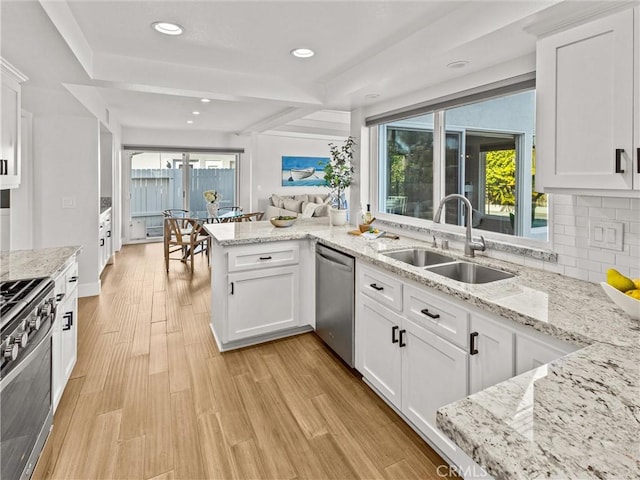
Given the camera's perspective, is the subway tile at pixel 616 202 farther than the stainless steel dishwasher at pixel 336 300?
No

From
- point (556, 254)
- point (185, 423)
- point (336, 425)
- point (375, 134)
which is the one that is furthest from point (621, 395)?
point (375, 134)

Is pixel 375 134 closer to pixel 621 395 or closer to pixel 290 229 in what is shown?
pixel 290 229

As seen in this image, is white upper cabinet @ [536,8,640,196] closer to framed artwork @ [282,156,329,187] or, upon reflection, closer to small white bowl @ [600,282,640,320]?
small white bowl @ [600,282,640,320]

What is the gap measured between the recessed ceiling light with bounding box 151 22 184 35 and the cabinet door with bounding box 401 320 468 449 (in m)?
2.35

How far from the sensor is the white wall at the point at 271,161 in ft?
27.2

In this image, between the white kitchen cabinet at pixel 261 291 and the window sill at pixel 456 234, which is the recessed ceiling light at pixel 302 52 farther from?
the window sill at pixel 456 234

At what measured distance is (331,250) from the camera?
2.78 metres

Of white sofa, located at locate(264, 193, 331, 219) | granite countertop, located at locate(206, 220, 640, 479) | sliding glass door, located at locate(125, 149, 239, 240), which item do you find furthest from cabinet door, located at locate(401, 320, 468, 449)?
sliding glass door, located at locate(125, 149, 239, 240)

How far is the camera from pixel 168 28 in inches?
94.7

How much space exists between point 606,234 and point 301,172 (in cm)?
749

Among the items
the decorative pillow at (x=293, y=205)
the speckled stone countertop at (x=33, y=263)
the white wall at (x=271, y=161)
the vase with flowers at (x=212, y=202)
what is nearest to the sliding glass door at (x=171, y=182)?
the white wall at (x=271, y=161)

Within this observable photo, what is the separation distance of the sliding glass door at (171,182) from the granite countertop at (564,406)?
768cm

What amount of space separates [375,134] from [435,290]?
94.9 inches

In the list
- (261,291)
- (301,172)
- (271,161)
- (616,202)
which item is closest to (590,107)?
(616,202)
